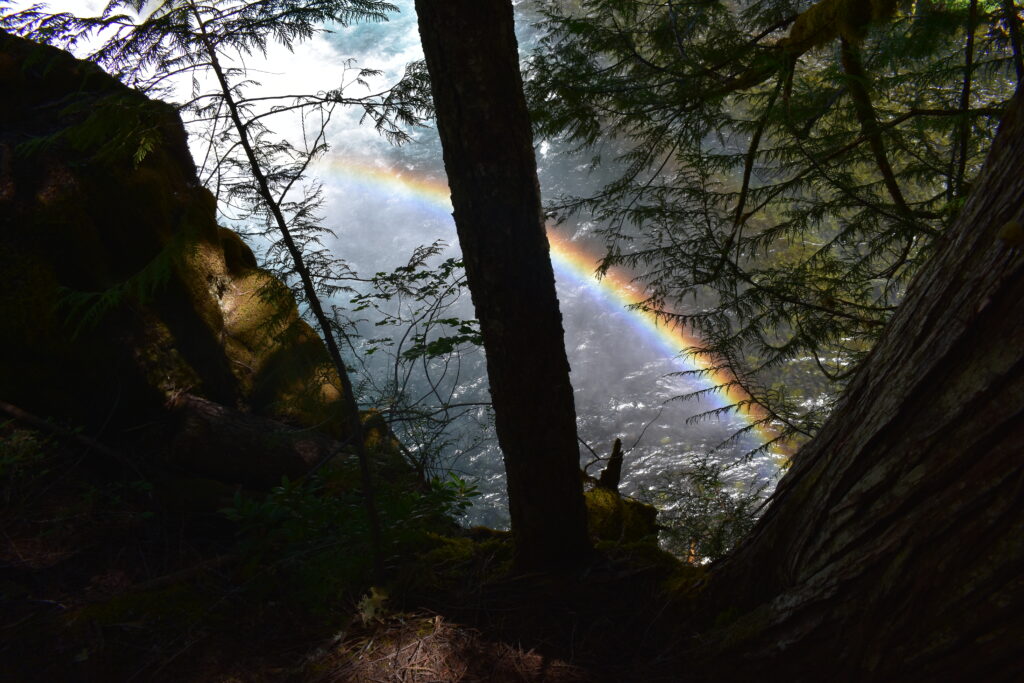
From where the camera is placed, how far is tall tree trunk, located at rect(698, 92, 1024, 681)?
1.21m

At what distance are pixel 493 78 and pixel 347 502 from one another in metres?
2.15

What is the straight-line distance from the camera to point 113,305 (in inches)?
116

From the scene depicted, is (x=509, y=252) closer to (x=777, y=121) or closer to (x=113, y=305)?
(x=777, y=121)

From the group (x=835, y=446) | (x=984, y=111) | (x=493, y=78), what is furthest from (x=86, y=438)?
(x=984, y=111)

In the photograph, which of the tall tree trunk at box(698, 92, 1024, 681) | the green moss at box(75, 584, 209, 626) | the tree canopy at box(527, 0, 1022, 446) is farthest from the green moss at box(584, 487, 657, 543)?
the green moss at box(75, 584, 209, 626)

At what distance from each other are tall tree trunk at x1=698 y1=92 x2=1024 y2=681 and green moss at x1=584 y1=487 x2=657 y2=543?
51.0 inches

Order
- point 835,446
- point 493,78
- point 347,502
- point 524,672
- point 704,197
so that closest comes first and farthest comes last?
point 835,446
point 493,78
point 524,672
point 347,502
point 704,197

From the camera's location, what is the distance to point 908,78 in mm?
3104

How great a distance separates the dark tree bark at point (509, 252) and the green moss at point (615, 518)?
73 cm

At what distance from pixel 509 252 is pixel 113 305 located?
214 cm

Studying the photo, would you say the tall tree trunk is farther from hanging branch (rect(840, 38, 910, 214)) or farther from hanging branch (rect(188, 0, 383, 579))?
hanging branch (rect(840, 38, 910, 214))

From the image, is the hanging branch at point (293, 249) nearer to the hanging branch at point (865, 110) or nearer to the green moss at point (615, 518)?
the green moss at point (615, 518)

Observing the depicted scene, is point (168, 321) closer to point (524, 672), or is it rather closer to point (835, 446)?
point (524, 672)

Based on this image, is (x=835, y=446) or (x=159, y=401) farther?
(x=159, y=401)
